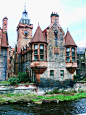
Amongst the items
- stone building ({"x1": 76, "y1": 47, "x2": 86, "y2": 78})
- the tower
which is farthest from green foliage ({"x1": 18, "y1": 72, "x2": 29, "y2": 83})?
stone building ({"x1": 76, "y1": 47, "x2": 86, "y2": 78})

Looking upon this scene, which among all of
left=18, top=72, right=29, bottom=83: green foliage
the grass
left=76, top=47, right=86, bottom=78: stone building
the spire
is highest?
the spire

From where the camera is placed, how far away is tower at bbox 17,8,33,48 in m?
42.6

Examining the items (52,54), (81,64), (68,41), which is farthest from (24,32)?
(81,64)

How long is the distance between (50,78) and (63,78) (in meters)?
2.60

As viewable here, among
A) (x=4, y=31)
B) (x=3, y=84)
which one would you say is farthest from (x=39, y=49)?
(x=4, y=31)

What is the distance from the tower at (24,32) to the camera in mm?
42562

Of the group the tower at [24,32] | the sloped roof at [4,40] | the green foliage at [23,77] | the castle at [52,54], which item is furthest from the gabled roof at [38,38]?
the tower at [24,32]

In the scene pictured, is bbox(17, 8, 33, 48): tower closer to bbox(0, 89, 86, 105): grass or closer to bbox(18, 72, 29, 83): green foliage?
bbox(18, 72, 29, 83): green foliage

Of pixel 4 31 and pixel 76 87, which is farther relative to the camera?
pixel 4 31

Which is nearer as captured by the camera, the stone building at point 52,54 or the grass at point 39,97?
the grass at point 39,97

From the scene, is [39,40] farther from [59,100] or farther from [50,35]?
[59,100]

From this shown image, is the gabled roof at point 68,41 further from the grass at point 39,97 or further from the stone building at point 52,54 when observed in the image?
the grass at point 39,97

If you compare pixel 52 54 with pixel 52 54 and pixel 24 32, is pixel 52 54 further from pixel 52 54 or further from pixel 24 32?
pixel 24 32

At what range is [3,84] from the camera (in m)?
22.6
